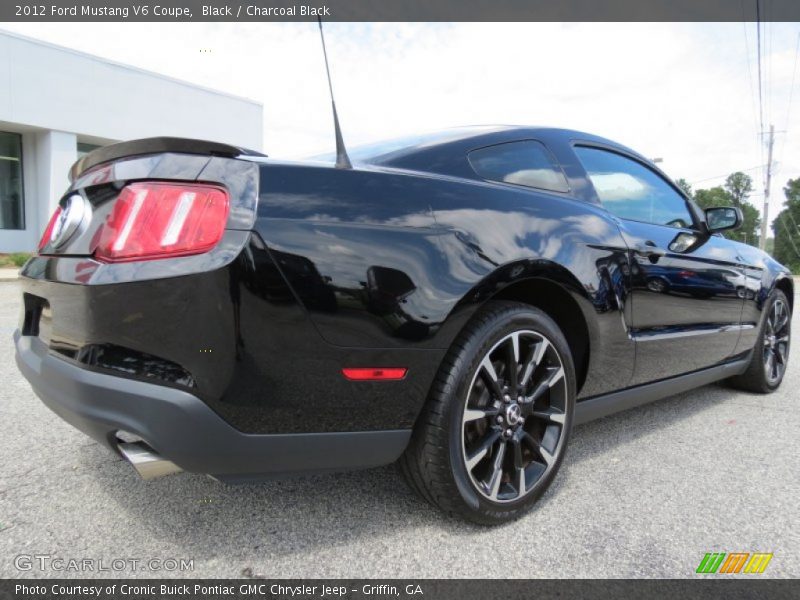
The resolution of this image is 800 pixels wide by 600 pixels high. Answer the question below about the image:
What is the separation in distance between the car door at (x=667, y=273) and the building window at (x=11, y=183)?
19580mm

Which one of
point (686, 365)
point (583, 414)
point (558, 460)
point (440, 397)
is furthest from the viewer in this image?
point (686, 365)

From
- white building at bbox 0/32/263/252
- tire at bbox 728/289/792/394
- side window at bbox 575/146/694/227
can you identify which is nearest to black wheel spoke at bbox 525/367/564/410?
side window at bbox 575/146/694/227

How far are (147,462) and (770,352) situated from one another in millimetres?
4221

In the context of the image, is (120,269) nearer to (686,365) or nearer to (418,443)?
(418,443)

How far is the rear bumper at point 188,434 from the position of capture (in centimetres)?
146

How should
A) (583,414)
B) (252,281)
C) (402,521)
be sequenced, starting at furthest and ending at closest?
(583,414) → (402,521) → (252,281)

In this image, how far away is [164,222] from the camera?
1.51 meters

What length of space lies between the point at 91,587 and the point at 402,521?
98 cm

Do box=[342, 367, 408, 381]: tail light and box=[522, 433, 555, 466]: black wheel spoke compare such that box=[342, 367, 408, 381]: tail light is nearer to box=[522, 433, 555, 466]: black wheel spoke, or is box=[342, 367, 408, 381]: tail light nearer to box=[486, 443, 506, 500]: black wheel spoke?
box=[486, 443, 506, 500]: black wheel spoke

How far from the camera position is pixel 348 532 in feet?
6.29

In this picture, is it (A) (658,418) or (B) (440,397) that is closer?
(B) (440,397)

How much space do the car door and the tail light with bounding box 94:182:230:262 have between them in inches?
71.9

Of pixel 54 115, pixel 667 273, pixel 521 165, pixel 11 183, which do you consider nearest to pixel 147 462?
pixel 521 165

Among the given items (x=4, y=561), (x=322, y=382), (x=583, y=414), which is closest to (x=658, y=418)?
(x=583, y=414)
